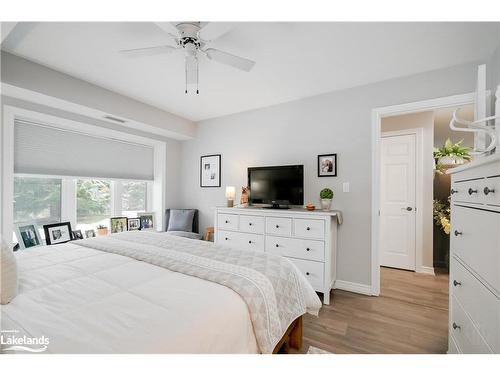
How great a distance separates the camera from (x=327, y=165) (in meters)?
2.88

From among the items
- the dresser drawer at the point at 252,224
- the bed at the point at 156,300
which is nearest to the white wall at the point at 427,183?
the dresser drawer at the point at 252,224

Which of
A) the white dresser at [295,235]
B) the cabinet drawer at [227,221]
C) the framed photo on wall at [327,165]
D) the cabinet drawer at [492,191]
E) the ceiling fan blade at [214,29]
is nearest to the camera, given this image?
the cabinet drawer at [492,191]

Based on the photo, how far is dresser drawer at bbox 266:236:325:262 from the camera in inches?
95.7

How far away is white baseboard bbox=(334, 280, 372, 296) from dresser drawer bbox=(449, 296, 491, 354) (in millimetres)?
1176

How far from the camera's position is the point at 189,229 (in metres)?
3.83

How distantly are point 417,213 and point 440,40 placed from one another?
7.60 ft

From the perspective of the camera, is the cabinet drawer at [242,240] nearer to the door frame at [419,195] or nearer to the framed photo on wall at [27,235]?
the framed photo on wall at [27,235]

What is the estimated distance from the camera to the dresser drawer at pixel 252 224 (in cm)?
279

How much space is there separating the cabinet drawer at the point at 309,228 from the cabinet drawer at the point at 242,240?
0.47 meters

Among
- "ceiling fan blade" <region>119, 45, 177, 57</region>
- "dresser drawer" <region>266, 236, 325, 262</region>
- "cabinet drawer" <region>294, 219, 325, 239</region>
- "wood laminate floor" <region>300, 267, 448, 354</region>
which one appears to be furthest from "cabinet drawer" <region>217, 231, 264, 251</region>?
"ceiling fan blade" <region>119, 45, 177, 57</region>

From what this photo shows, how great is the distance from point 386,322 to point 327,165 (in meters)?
1.70

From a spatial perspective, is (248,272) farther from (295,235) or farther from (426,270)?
(426,270)
